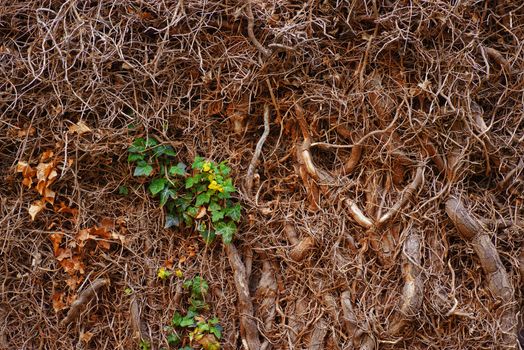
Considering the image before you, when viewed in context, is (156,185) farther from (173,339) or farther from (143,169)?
(173,339)

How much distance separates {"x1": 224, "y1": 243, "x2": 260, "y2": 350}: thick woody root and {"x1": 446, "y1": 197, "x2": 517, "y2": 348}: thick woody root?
1175 mm

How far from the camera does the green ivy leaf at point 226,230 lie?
2.97 metres

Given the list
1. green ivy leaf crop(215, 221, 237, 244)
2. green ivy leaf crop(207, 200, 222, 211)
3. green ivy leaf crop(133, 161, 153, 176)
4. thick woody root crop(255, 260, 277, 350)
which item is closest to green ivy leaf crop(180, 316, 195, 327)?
thick woody root crop(255, 260, 277, 350)

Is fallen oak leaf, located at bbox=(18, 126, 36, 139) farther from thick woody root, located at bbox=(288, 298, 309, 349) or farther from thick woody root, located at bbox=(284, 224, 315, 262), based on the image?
thick woody root, located at bbox=(288, 298, 309, 349)

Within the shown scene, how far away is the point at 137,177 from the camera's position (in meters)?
3.13

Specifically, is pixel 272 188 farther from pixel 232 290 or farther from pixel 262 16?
pixel 262 16

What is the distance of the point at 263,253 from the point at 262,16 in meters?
1.33

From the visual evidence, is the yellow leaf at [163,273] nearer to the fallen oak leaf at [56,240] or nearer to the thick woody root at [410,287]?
the fallen oak leaf at [56,240]

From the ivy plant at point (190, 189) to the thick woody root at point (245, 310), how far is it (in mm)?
158

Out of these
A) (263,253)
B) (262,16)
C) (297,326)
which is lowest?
(297,326)

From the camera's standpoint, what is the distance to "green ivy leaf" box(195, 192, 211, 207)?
3008mm

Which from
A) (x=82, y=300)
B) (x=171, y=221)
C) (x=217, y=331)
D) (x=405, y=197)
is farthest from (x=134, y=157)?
(x=405, y=197)

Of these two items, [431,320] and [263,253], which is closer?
[431,320]

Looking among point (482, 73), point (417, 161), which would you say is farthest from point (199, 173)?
point (482, 73)
